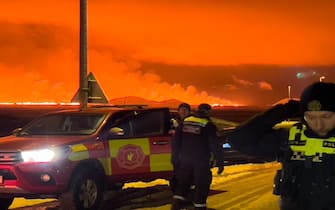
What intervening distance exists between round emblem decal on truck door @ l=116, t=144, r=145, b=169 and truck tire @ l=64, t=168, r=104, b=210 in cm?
48

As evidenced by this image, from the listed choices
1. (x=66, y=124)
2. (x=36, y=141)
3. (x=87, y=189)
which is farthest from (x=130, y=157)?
(x=36, y=141)

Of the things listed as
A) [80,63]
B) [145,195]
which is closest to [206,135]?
[145,195]

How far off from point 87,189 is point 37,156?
3.05 feet

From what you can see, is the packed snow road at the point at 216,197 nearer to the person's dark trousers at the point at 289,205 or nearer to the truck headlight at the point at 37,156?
the truck headlight at the point at 37,156

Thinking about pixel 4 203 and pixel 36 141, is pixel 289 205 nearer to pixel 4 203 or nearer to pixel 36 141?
pixel 36 141

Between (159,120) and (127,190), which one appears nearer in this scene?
(159,120)

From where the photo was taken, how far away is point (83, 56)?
12836 millimetres

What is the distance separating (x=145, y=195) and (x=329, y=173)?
8.49 m

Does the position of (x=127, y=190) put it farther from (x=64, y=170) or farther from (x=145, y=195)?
(x=64, y=170)

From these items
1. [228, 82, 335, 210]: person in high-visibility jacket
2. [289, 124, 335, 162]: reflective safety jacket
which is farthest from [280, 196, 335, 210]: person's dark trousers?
[289, 124, 335, 162]: reflective safety jacket

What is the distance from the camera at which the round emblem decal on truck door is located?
10188 millimetres

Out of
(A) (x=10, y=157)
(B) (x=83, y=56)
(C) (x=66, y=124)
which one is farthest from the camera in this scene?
(B) (x=83, y=56)

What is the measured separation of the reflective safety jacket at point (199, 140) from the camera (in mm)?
8531

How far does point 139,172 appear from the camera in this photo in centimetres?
1041
